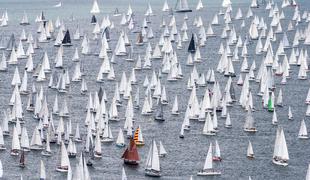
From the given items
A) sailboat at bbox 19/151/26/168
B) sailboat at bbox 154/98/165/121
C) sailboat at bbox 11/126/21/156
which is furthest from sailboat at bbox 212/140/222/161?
sailboat at bbox 11/126/21/156

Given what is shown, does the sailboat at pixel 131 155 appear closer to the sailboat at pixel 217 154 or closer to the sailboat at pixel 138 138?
the sailboat at pixel 138 138

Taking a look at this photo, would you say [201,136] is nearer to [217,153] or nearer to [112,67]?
[217,153]

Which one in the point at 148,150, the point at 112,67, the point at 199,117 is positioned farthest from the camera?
the point at 112,67

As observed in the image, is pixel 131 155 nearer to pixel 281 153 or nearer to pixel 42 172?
pixel 42 172

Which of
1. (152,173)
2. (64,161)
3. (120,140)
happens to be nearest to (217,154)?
(152,173)

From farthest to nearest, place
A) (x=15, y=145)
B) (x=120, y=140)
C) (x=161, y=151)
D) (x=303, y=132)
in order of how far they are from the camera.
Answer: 1. (x=303, y=132)
2. (x=120, y=140)
3. (x=15, y=145)
4. (x=161, y=151)

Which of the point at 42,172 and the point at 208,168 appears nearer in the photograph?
the point at 42,172

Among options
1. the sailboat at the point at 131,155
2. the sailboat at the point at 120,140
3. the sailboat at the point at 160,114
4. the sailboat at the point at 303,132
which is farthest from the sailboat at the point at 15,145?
the sailboat at the point at 303,132

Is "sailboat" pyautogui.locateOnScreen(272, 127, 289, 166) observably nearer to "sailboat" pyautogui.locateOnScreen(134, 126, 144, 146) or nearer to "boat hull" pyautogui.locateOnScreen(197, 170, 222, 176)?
"boat hull" pyautogui.locateOnScreen(197, 170, 222, 176)

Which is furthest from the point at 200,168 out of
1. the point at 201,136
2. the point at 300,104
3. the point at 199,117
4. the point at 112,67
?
the point at 112,67
